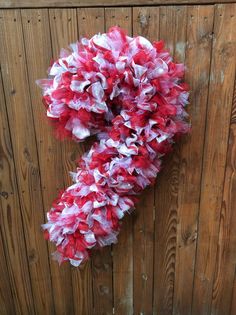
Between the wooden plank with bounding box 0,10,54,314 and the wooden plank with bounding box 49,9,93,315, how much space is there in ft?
0.40

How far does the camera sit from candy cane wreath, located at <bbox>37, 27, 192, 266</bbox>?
1.03m

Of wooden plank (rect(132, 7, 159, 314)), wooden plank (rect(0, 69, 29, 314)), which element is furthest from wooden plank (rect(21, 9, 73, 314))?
wooden plank (rect(132, 7, 159, 314))

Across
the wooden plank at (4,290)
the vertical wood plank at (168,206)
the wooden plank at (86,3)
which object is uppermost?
the wooden plank at (86,3)

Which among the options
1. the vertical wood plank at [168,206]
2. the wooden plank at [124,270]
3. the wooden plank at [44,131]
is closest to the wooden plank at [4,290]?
the wooden plank at [44,131]

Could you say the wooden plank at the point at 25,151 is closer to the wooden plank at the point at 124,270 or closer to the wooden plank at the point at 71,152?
the wooden plank at the point at 71,152

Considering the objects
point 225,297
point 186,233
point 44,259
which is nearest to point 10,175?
point 44,259

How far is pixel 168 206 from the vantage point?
4.35ft

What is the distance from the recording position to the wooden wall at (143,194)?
3.59 ft

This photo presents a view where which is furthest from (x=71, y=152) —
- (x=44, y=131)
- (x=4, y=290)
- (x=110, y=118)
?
(x=4, y=290)

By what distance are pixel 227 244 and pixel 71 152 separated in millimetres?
824

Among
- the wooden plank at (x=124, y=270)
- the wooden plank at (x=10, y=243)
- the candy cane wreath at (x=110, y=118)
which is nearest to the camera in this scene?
the candy cane wreath at (x=110, y=118)

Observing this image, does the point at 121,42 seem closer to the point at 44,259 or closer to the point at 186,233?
the point at 186,233

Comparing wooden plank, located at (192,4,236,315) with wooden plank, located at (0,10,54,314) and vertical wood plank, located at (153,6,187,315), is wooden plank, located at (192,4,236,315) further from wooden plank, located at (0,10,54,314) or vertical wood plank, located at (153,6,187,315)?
wooden plank, located at (0,10,54,314)

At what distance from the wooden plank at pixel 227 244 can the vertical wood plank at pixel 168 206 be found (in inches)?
8.3
